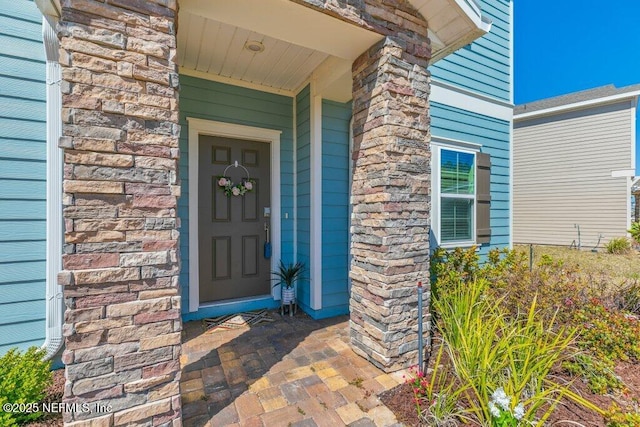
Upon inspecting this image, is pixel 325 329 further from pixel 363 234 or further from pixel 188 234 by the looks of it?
pixel 188 234

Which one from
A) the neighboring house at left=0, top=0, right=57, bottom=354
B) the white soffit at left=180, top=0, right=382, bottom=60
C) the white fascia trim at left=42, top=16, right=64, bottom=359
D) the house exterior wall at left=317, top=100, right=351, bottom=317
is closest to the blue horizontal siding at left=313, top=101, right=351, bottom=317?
the house exterior wall at left=317, top=100, right=351, bottom=317

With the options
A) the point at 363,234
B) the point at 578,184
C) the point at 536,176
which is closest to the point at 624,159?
the point at 578,184

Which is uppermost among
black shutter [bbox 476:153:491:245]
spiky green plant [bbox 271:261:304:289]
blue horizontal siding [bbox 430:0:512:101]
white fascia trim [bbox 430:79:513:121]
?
blue horizontal siding [bbox 430:0:512:101]

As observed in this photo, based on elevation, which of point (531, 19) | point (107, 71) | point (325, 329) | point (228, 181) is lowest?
point (325, 329)

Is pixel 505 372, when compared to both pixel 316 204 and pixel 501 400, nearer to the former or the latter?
pixel 501 400

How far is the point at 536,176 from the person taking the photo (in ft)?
30.5

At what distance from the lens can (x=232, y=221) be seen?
3.43 metres

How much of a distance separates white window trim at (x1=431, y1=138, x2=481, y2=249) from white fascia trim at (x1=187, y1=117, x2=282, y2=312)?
83.8 inches

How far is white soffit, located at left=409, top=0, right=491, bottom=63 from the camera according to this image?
223 centimetres

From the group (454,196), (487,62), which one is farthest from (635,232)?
(454,196)

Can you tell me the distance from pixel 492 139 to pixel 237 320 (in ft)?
15.5

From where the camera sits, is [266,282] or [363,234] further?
[266,282]

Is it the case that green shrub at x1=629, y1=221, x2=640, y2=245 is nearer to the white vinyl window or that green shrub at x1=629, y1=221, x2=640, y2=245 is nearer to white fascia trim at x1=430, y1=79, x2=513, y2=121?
white fascia trim at x1=430, y1=79, x2=513, y2=121

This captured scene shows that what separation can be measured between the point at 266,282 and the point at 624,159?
10.3 metres
